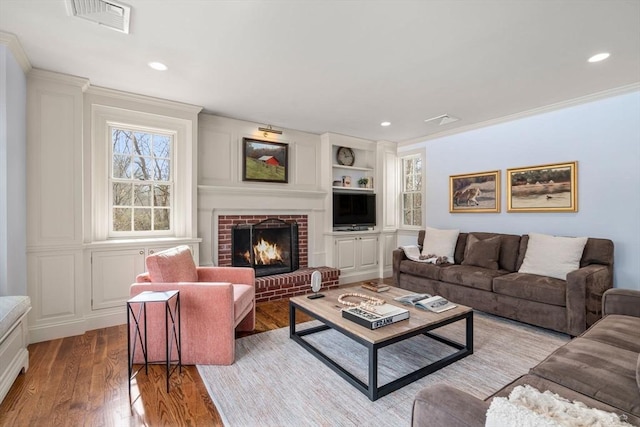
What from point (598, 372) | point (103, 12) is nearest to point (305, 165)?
point (103, 12)

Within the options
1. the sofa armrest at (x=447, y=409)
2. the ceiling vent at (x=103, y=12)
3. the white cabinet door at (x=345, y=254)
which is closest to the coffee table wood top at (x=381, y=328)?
the sofa armrest at (x=447, y=409)

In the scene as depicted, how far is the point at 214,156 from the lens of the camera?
13.0 ft

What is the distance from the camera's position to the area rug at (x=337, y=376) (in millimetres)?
1756

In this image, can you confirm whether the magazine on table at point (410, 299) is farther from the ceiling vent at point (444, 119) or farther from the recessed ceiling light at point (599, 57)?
the ceiling vent at point (444, 119)

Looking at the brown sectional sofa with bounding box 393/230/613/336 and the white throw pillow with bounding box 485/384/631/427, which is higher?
the white throw pillow with bounding box 485/384/631/427

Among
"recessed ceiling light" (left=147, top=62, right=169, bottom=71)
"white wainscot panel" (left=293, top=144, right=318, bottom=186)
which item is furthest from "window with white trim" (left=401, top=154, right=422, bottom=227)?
"recessed ceiling light" (left=147, top=62, right=169, bottom=71)

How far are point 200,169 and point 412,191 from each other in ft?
11.8

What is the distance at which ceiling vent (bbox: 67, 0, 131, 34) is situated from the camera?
181 cm

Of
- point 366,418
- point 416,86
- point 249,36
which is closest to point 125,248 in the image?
point 249,36

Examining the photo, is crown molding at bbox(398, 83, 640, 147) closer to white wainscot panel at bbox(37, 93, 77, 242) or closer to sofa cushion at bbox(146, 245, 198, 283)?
sofa cushion at bbox(146, 245, 198, 283)

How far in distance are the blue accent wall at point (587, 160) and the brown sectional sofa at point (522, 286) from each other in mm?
293

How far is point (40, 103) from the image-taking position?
8.91 feet

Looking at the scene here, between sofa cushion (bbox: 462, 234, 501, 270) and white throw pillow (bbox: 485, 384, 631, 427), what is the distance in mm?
3032

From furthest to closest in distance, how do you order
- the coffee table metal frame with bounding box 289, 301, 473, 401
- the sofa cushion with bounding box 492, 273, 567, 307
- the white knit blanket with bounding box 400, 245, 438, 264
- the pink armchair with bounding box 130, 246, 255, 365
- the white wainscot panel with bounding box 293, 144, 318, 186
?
the white wainscot panel with bounding box 293, 144, 318, 186 < the white knit blanket with bounding box 400, 245, 438, 264 < the sofa cushion with bounding box 492, 273, 567, 307 < the pink armchair with bounding box 130, 246, 255, 365 < the coffee table metal frame with bounding box 289, 301, 473, 401
